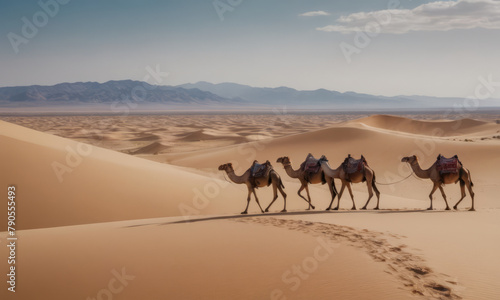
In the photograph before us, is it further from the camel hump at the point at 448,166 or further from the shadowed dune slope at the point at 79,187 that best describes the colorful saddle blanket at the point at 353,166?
the shadowed dune slope at the point at 79,187

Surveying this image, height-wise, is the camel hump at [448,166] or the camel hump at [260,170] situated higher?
the camel hump at [448,166]

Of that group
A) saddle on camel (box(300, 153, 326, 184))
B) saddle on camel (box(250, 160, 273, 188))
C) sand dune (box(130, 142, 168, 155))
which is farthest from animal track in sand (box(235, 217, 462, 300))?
sand dune (box(130, 142, 168, 155))

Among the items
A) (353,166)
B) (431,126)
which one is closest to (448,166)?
(353,166)

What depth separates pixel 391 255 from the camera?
6836 mm

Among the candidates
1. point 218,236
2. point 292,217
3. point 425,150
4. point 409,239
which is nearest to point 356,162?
point 292,217

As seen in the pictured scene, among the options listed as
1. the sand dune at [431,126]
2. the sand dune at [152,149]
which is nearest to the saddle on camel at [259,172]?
the sand dune at [152,149]


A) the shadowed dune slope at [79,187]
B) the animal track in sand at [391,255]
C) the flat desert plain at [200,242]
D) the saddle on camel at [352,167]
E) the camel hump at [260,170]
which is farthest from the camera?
the saddle on camel at [352,167]

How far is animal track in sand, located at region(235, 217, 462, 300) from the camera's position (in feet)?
18.0

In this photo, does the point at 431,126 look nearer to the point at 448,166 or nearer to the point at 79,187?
the point at 448,166

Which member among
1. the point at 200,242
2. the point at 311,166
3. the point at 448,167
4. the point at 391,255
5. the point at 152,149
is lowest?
the point at 152,149

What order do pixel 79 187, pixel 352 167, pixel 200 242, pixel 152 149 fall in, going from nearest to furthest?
pixel 200 242
pixel 352 167
pixel 79 187
pixel 152 149

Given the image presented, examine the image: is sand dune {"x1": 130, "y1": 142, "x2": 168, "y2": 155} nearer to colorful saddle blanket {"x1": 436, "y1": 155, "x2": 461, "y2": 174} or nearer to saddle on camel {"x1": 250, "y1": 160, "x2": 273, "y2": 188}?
saddle on camel {"x1": 250, "y1": 160, "x2": 273, "y2": 188}

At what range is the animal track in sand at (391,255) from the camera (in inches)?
217

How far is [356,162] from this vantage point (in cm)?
1338
